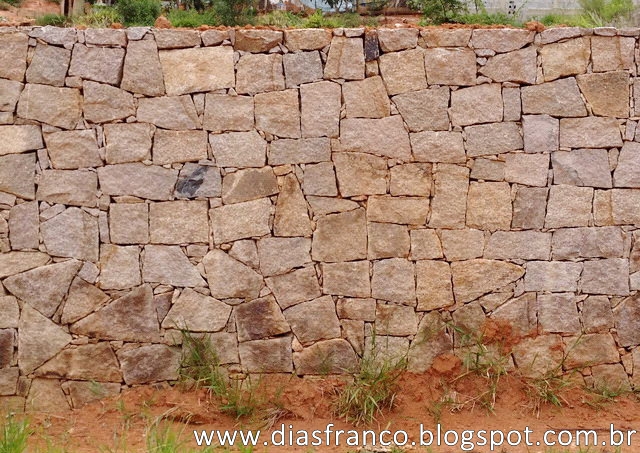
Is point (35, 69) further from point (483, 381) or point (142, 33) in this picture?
point (483, 381)

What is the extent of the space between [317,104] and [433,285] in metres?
1.60

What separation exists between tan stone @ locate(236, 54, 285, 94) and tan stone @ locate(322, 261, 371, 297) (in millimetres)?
1382

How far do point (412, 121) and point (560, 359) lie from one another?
2.13 meters

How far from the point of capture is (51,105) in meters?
4.96

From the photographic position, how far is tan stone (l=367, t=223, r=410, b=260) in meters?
5.14

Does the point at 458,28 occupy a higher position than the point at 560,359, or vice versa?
the point at 458,28

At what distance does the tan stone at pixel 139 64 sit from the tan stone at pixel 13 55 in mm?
714

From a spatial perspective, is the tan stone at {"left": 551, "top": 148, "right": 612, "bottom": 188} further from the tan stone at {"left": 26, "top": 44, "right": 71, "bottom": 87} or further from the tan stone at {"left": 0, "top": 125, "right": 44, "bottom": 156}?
the tan stone at {"left": 0, "top": 125, "right": 44, "bottom": 156}

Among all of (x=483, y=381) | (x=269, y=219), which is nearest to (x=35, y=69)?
(x=269, y=219)

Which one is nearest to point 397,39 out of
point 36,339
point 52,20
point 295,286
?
point 295,286

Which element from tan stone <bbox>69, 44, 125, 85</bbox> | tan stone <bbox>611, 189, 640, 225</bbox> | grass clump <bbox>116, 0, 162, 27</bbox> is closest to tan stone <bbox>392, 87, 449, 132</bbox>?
tan stone <bbox>611, 189, 640, 225</bbox>

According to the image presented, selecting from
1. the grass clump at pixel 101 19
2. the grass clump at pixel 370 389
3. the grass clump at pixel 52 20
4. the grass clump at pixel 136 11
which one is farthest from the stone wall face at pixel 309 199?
the grass clump at pixel 52 20

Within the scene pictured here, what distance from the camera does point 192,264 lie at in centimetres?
507

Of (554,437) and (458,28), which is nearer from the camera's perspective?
(554,437)
